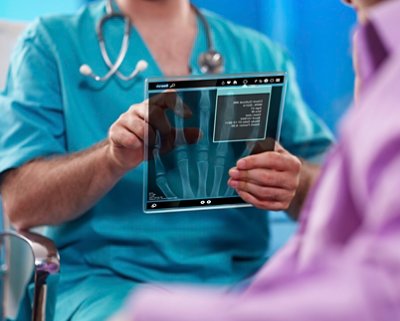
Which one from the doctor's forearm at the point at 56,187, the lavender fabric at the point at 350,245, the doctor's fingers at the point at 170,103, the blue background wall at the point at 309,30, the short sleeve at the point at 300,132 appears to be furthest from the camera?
the blue background wall at the point at 309,30

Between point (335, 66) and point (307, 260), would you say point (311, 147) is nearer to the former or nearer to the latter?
point (335, 66)

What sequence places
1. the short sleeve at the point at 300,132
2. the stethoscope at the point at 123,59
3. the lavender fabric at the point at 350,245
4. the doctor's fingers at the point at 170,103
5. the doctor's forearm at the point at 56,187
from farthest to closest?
the short sleeve at the point at 300,132, the stethoscope at the point at 123,59, the doctor's forearm at the point at 56,187, the doctor's fingers at the point at 170,103, the lavender fabric at the point at 350,245

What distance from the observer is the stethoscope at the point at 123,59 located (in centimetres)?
137

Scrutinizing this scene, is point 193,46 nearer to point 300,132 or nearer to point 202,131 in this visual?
point 300,132

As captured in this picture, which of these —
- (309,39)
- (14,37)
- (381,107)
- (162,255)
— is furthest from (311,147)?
(381,107)

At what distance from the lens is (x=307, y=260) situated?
502 millimetres

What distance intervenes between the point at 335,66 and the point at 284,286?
141cm

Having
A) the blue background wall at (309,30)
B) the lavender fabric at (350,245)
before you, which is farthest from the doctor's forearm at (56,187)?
the lavender fabric at (350,245)

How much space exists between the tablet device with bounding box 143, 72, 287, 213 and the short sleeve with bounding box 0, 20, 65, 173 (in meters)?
0.26

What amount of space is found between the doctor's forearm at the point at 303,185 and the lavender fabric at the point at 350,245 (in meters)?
0.74

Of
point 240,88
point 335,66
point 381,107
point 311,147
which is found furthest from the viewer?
point 335,66

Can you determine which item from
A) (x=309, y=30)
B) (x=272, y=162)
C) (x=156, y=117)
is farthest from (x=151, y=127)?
(x=309, y=30)

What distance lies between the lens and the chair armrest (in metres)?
1.18

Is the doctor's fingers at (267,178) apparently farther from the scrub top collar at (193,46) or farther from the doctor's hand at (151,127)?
the scrub top collar at (193,46)
